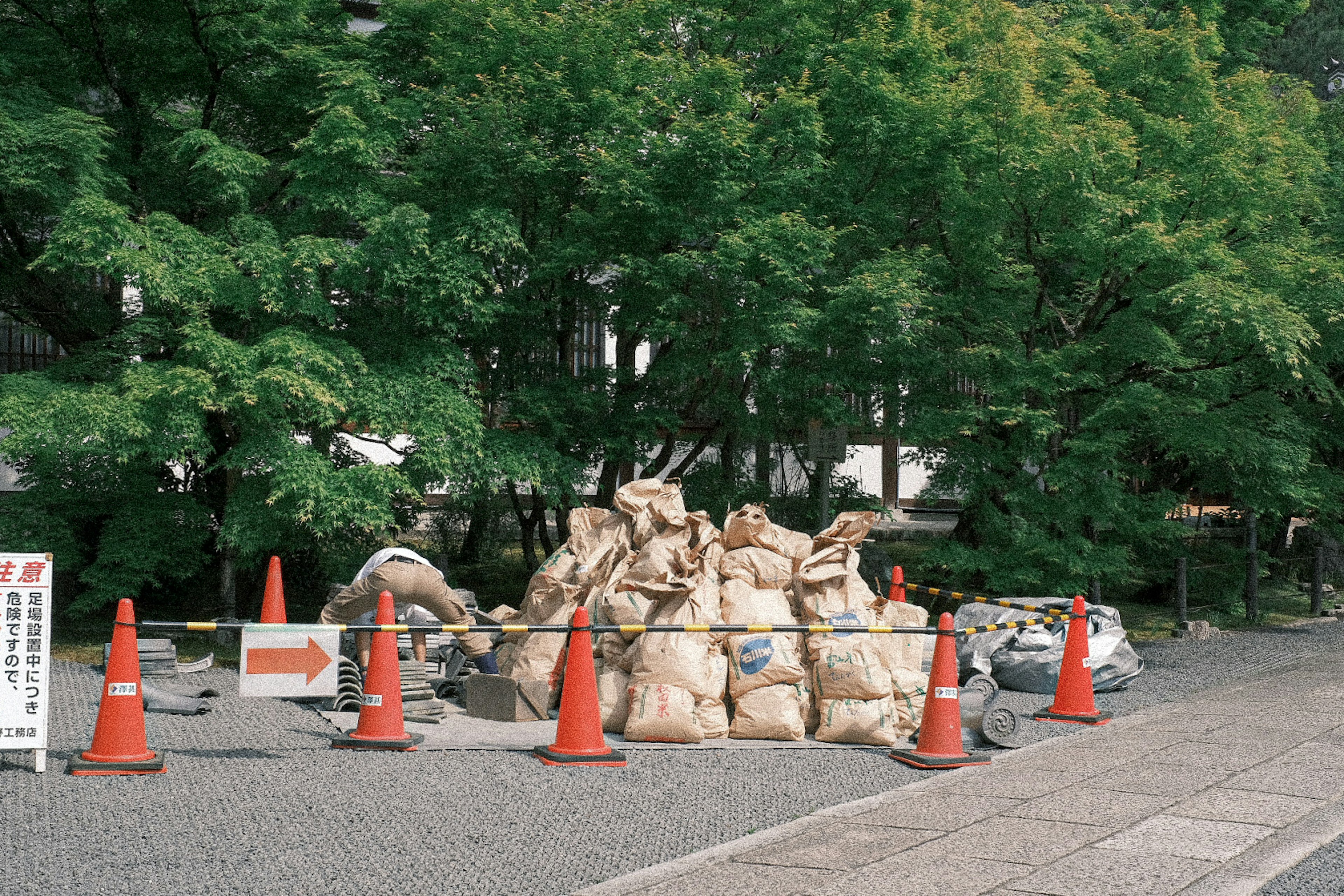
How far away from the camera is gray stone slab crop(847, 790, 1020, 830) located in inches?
246

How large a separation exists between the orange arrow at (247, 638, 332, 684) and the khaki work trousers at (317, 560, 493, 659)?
294 centimetres

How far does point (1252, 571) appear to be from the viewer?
1808 cm

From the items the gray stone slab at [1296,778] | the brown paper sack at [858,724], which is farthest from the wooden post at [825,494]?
the gray stone slab at [1296,778]

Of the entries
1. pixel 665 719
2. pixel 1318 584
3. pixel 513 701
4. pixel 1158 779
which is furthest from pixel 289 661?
pixel 1318 584

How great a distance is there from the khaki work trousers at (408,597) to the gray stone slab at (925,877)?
564 centimetres

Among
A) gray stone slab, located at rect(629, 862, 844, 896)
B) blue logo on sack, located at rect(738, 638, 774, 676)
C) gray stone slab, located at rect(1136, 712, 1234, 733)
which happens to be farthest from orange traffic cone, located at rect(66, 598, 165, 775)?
gray stone slab, located at rect(1136, 712, 1234, 733)

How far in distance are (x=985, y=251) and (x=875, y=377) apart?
196 cm

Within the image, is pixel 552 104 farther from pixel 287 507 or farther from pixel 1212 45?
pixel 1212 45

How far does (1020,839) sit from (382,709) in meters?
4.16

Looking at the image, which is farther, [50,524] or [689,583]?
[50,524]

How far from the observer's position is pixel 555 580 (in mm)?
10180

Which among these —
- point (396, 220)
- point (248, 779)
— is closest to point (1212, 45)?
point (396, 220)

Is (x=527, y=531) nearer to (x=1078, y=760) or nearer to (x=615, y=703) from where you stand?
(x=615, y=703)

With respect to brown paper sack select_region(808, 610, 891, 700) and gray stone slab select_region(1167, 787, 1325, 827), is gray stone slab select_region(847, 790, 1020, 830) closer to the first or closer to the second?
gray stone slab select_region(1167, 787, 1325, 827)
